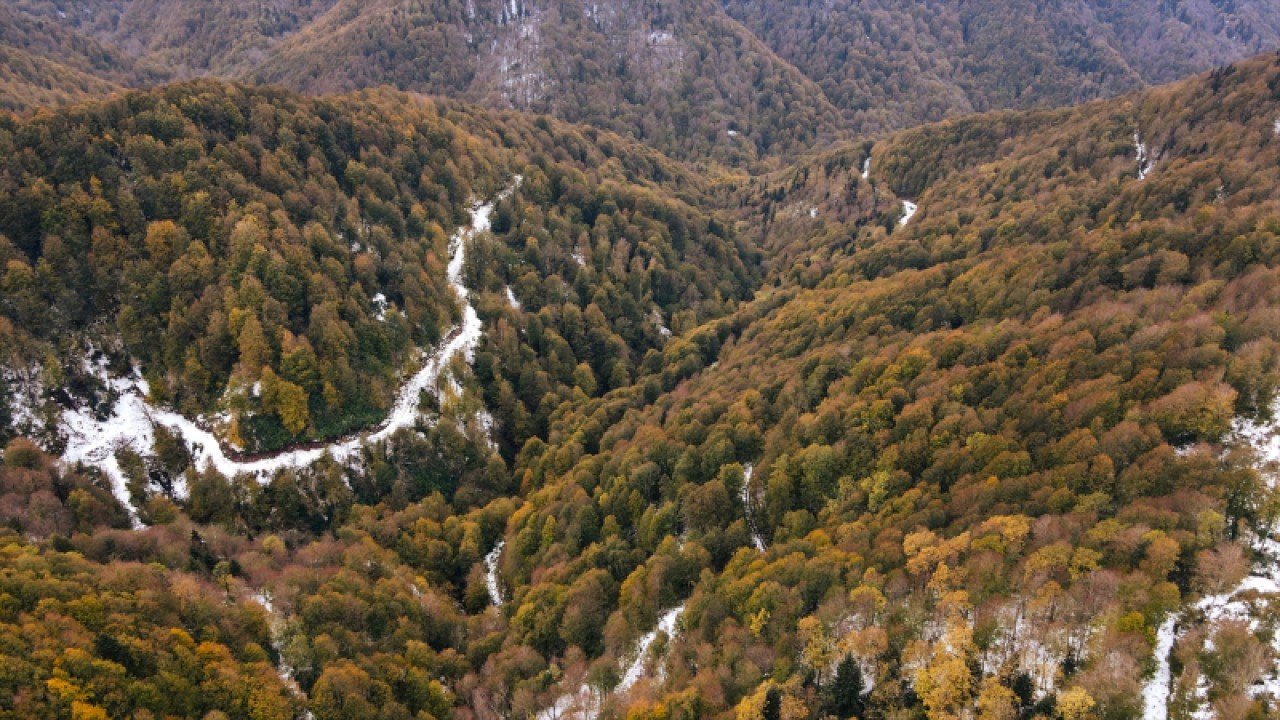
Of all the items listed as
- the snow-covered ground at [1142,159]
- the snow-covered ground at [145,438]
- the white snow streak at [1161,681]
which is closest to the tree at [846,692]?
the white snow streak at [1161,681]

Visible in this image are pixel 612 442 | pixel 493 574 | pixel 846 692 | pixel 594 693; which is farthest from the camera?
pixel 612 442

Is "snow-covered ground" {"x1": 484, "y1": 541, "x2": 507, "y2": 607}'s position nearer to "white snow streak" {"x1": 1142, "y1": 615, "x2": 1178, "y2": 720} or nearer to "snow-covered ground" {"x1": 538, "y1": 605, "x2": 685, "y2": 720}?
"snow-covered ground" {"x1": 538, "y1": 605, "x2": 685, "y2": 720}

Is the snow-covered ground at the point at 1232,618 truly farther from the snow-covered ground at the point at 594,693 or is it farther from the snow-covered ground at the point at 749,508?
the snow-covered ground at the point at 749,508

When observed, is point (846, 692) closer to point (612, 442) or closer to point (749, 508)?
point (749, 508)

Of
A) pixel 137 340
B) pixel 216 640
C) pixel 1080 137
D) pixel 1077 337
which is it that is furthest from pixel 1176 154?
pixel 137 340

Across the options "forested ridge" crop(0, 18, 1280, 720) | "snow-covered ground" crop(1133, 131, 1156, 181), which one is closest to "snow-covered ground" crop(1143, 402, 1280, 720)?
"forested ridge" crop(0, 18, 1280, 720)

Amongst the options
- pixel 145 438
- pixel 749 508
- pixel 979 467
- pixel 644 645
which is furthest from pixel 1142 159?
pixel 145 438
